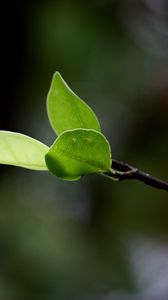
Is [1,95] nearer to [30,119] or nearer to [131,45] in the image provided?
[30,119]

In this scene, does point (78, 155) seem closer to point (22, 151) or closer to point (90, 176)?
Answer: point (22, 151)

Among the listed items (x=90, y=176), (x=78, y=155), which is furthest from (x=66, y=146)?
(x=90, y=176)

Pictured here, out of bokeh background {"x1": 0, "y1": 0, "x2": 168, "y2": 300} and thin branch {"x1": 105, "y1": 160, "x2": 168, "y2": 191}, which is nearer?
thin branch {"x1": 105, "y1": 160, "x2": 168, "y2": 191}

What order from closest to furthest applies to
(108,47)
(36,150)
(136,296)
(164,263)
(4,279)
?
(36,150)
(4,279)
(136,296)
(164,263)
(108,47)

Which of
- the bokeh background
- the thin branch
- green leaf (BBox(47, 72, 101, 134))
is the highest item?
green leaf (BBox(47, 72, 101, 134))

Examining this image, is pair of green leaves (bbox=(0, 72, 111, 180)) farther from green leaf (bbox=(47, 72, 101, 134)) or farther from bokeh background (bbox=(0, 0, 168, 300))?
bokeh background (bbox=(0, 0, 168, 300))

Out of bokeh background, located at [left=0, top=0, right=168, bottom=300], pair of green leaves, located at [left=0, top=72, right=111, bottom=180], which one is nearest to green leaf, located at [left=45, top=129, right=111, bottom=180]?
pair of green leaves, located at [left=0, top=72, right=111, bottom=180]

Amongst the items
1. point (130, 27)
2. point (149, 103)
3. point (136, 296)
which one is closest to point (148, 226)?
point (136, 296)

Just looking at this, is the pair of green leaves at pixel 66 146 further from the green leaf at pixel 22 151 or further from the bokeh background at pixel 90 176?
the bokeh background at pixel 90 176

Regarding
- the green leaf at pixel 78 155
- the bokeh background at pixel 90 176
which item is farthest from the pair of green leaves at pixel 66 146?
the bokeh background at pixel 90 176
